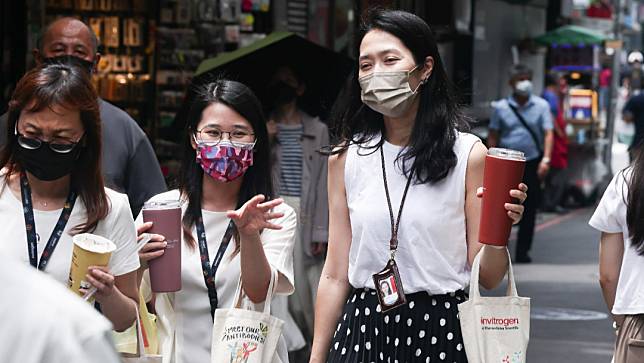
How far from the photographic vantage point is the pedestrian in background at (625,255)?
16.4ft

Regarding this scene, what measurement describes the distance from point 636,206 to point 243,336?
5.64 ft

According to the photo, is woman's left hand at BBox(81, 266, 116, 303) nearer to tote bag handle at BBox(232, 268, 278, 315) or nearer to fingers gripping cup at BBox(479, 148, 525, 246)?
tote bag handle at BBox(232, 268, 278, 315)

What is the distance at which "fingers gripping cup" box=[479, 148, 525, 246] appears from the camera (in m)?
3.81

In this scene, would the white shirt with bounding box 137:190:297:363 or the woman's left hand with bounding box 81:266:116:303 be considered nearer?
the woman's left hand with bounding box 81:266:116:303

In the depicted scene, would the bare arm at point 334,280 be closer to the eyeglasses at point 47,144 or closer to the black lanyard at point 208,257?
the black lanyard at point 208,257

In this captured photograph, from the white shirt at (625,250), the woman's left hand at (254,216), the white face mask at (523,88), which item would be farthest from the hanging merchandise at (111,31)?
the woman's left hand at (254,216)

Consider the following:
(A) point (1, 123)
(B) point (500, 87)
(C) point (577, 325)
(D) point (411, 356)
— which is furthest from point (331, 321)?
(B) point (500, 87)

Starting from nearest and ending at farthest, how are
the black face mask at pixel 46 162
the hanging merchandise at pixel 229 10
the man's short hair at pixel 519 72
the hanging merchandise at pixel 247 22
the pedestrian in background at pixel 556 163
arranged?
the black face mask at pixel 46 162 < the hanging merchandise at pixel 229 10 < the hanging merchandise at pixel 247 22 < the man's short hair at pixel 519 72 < the pedestrian in background at pixel 556 163

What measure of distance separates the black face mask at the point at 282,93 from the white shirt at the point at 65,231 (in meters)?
4.43

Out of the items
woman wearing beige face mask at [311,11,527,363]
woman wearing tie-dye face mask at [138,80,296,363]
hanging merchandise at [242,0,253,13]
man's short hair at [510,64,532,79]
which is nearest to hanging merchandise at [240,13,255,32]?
hanging merchandise at [242,0,253,13]

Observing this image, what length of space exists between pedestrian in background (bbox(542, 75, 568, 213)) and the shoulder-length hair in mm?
15497

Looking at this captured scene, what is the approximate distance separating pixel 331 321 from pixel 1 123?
2.04 metres

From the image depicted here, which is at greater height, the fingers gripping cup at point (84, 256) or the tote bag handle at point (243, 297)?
the fingers gripping cup at point (84, 256)

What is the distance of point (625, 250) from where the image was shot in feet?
16.8
